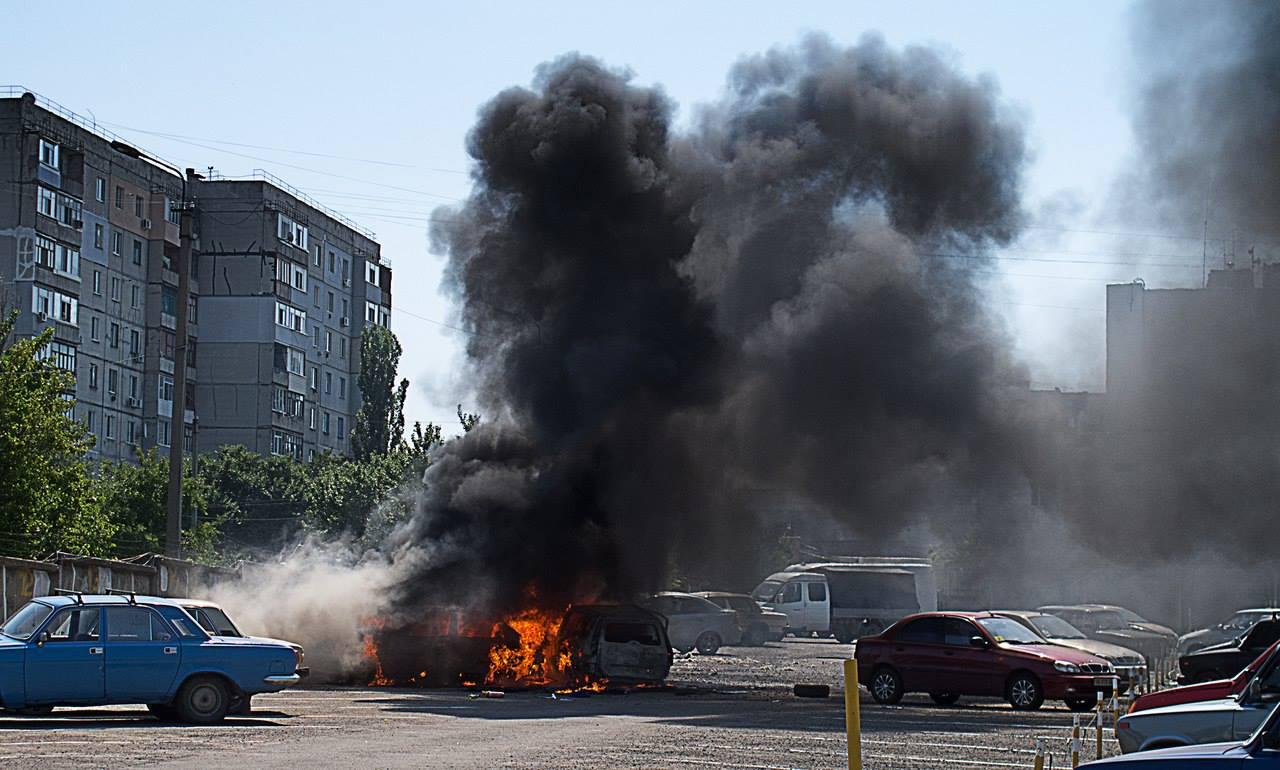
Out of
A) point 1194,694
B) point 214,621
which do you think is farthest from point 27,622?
point 1194,694

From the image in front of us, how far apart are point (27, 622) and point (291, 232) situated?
57509 mm

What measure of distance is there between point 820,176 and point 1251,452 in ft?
37.4

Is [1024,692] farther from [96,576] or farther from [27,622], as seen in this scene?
[96,576]

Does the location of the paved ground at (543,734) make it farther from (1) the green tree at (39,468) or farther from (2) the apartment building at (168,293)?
(2) the apartment building at (168,293)

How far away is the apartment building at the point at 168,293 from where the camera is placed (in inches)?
2259

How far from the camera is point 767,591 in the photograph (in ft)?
181

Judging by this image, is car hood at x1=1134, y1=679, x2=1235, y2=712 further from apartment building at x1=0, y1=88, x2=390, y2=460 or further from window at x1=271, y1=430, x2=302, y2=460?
window at x1=271, y1=430, x2=302, y2=460

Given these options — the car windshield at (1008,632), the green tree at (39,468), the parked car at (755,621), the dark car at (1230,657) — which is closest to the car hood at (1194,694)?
the dark car at (1230,657)

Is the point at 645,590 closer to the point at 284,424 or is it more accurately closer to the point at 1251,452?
the point at 1251,452

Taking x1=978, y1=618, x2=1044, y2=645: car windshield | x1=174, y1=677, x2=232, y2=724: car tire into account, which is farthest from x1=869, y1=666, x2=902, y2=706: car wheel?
x1=174, y1=677, x2=232, y2=724: car tire

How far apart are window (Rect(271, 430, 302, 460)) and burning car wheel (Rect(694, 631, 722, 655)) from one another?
3585 cm

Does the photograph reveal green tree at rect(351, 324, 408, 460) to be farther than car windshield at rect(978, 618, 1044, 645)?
Yes

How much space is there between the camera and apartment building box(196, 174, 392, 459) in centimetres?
7019

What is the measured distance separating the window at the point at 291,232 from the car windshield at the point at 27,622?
182ft
